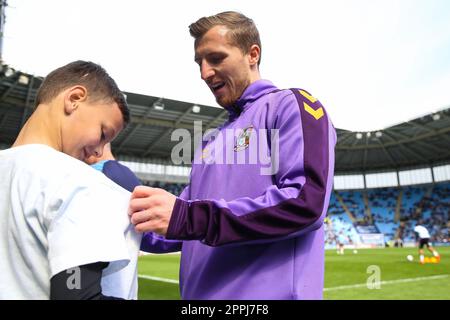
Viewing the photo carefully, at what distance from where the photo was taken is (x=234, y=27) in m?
1.83

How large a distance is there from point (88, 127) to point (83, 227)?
1.84 ft

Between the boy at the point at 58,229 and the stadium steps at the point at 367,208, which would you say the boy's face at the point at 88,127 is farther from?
the stadium steps at the point at 367,208

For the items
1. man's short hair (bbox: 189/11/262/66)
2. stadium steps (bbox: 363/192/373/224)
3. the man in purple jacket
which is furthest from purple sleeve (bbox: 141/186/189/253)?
stadium steps (bbox: 363/192/373/224)

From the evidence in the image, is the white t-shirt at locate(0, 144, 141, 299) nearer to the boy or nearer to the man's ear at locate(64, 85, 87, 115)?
the boy

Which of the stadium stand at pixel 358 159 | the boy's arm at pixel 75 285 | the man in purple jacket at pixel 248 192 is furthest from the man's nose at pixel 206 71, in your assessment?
the stadium stand at pixel 358 159

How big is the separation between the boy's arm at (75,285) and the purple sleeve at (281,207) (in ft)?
0.92

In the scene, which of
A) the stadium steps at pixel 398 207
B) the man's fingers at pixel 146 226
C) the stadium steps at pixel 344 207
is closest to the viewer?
the man's fingers at pixel 146 226

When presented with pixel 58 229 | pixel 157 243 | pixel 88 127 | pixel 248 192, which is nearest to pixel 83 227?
pixel 58 229

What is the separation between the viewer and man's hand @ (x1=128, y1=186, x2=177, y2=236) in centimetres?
116

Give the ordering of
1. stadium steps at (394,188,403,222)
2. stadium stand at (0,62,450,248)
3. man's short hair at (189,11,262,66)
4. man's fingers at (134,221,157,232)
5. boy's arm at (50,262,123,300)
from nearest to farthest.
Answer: boy's arm at (50,262,123,300) < man's fingers at (134,221,157,232) < man's short hair at (189,11,262,66) < stadium stand at (0,62,450,248) < stadium steps at (394,188,403,222)

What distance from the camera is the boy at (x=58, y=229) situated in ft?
3.33

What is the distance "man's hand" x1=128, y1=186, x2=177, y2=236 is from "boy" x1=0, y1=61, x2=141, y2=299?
47 millimetres

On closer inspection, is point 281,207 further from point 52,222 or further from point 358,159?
point 358,159

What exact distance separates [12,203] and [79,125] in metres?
0.44
